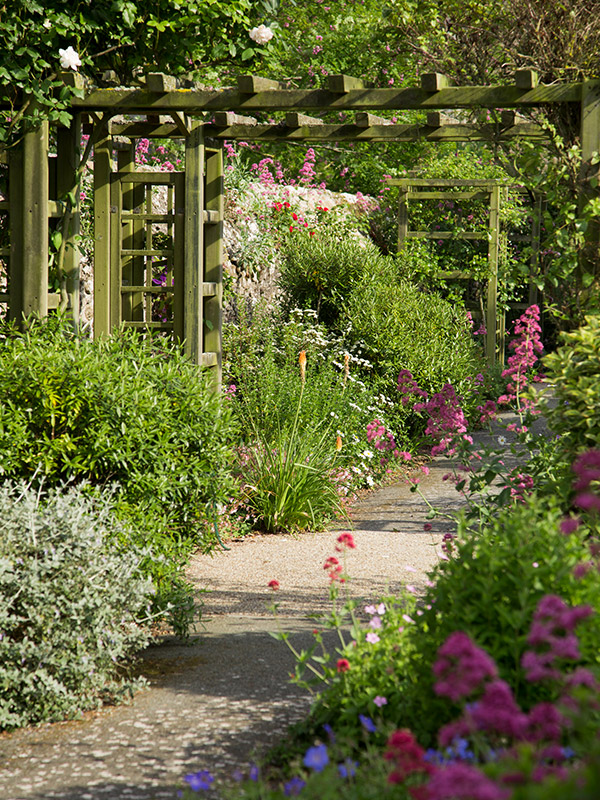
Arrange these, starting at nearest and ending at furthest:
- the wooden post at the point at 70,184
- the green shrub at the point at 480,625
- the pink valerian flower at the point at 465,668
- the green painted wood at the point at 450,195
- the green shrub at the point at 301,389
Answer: the pink valerian flower at the point at 465,668, the green shrub at the point at 480,625, the wooden post at the point at 70,184, the green shrub at the point at 301,389, the green painted wood at the point at 450,195

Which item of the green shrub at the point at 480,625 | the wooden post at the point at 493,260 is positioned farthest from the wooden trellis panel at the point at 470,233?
the green shrub at the point at 480,625

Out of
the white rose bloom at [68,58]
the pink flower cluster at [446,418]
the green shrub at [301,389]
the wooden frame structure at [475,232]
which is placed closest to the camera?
the pink flower cluster at [446,418]

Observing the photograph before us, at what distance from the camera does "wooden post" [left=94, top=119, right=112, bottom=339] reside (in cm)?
577

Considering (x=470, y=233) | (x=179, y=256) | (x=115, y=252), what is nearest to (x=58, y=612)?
(x=179, y=256)

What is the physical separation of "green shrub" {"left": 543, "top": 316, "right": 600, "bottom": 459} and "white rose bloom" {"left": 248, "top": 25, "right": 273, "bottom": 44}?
3.09m

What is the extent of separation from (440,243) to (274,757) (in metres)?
10.3

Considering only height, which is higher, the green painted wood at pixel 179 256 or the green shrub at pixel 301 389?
the green painted wood at pixel 179 256

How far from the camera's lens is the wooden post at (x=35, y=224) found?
4.81m

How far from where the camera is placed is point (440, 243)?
12.0 metres

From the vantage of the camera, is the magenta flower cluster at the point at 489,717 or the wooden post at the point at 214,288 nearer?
the magenta flower cluster at the point at 489,717

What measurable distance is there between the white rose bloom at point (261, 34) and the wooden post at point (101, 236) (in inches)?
45.2

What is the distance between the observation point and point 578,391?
3.17 meters

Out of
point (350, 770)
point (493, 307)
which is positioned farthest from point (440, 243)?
point (350, 770)

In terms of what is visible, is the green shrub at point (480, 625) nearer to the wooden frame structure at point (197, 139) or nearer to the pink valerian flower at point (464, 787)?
the pink valerian flower at point (464, 787)
